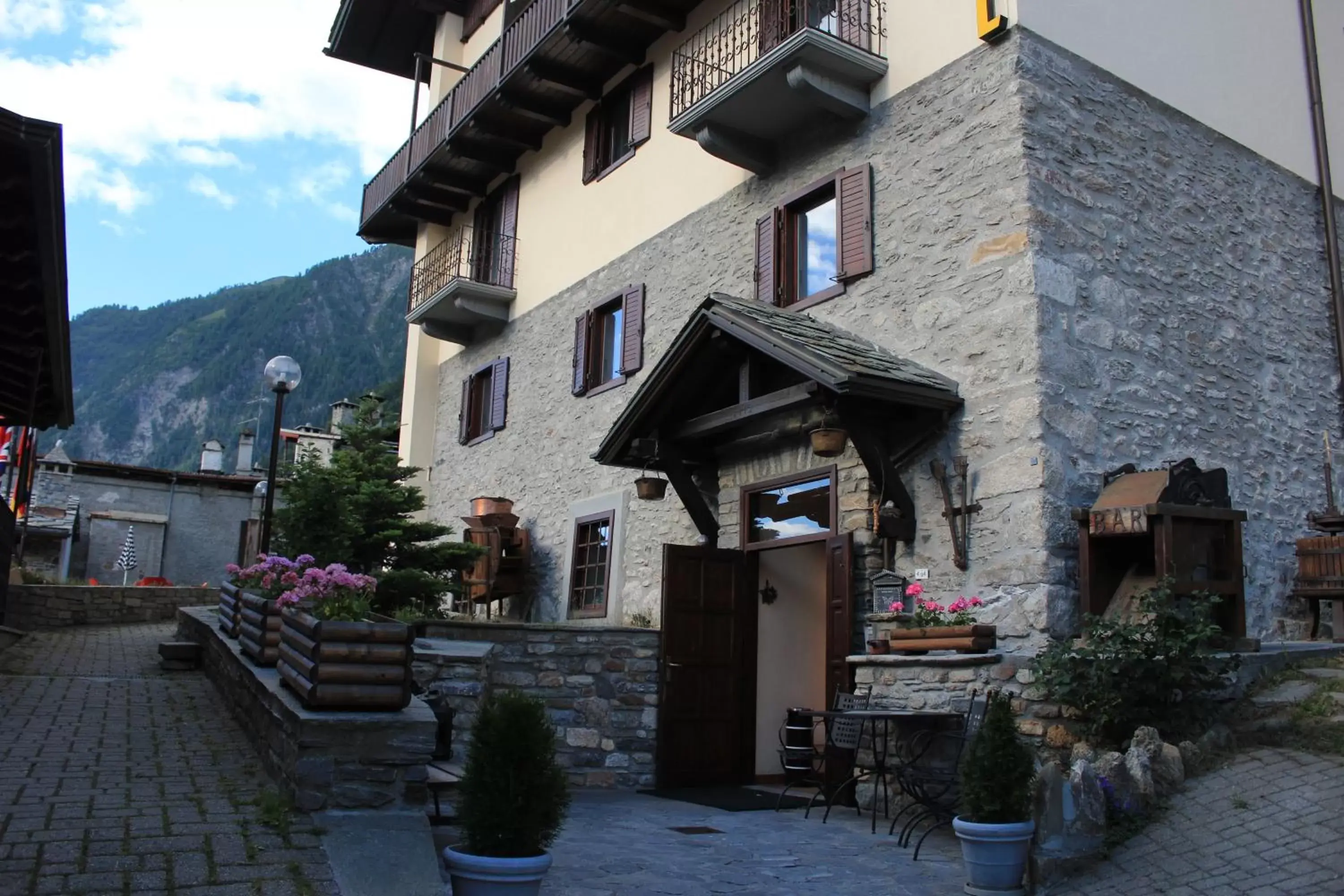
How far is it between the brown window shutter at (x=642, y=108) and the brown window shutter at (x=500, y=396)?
152 inches

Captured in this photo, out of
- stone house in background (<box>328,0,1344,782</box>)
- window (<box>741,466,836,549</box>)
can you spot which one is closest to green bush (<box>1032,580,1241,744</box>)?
stone house in background (<box>328,0,1344,782</box>)

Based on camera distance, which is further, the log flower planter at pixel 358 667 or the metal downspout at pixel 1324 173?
the metal downspout at pixel 1324 173

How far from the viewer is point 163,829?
483 centimetres

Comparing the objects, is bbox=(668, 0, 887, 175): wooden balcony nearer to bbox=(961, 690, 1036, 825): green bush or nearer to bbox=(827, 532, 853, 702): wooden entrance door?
bbox=(827, 532, 853, 702): wooden entrance door

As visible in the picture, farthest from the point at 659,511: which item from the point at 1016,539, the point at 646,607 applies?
the point at 1016,539

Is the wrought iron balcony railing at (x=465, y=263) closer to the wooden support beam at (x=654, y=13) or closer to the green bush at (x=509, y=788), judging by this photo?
the wooden support beam at (x=654, y=13)

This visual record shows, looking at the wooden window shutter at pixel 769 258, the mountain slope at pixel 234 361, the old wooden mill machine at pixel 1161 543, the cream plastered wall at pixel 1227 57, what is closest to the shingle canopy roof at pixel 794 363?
the wooden window shutter at pixel 769 258

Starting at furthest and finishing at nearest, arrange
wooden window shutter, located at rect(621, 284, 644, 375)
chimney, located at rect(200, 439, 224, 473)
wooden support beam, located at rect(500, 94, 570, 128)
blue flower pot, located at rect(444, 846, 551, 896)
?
1. chimney, located at rect(200, 439, 224, 473)
2. wooden support beam, located at rect(500, 94, 570, 128)
3. wooden window shutter, located at rect(621, 284, 644, 375)
4. blue flower pot, located at rect(444, 846, 551, 896)

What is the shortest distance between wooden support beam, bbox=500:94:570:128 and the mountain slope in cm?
6309

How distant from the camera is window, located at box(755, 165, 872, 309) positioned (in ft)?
31.4

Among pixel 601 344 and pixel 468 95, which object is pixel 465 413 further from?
pixel 468 95

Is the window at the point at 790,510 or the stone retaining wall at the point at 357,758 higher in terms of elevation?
the window at the point at 790,510

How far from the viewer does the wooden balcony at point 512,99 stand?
12.9m

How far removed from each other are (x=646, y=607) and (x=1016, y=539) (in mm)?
4786
